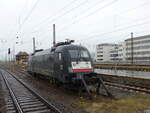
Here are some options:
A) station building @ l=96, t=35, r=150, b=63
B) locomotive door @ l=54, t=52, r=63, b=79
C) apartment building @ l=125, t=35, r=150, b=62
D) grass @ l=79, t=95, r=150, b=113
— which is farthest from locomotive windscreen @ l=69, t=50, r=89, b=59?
apartment building @ l=125, t=35, r=150, b=62

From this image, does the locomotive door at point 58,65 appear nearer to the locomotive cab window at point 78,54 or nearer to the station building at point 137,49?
the locomotive cab window at point 78,54

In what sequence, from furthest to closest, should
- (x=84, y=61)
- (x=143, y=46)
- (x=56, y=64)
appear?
(x=143, y=46), (x=56, y=64), (x=84, y=61)

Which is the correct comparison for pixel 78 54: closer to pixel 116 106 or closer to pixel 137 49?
pixel 116 106

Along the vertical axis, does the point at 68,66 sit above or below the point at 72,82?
above

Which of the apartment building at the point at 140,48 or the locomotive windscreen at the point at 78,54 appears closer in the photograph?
the locomotive windscreen at the point at 78,54

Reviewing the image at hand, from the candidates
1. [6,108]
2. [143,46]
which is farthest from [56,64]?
[143,46]

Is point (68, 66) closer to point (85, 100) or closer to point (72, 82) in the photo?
point (72, 82)

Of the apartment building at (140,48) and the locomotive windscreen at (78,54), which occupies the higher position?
the apartment building at (140,48)

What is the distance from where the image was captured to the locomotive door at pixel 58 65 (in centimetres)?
1189

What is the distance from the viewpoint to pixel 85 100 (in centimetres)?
970

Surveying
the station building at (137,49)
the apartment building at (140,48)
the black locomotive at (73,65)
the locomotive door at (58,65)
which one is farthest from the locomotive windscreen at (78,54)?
the apartment building at (140,48)

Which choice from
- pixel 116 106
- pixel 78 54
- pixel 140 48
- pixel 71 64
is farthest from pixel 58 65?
pixel 140 48

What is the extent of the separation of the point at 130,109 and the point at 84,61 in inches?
194

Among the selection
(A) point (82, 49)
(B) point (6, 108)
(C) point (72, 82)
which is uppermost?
(A) point (82, 49)
